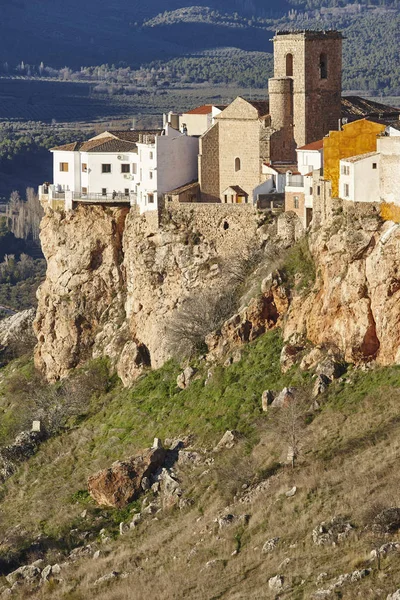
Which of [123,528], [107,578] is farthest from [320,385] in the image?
[107,578]

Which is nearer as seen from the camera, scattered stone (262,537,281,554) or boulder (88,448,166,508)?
scattered stone (262,537,281,554)

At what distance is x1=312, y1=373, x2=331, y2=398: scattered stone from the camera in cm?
4634

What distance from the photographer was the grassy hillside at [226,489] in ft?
128

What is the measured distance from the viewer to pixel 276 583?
37.3 meters

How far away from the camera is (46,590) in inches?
1700

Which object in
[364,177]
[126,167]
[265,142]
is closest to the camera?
[364,177]

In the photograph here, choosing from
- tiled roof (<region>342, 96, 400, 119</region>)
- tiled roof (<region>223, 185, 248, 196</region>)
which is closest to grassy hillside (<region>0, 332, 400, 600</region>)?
tiled roof (<region>223, 185, 248, 196</region>)

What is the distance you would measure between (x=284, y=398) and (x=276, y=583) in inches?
405

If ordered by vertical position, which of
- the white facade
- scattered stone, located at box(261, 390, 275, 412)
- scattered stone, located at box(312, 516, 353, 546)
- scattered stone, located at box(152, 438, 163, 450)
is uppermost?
the white facade

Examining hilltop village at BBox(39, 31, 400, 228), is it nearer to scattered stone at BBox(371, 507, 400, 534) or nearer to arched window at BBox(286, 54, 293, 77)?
arched window at BBox(286, 54, 293, 77)

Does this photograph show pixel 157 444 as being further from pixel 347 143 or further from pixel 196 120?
pixel 196 120

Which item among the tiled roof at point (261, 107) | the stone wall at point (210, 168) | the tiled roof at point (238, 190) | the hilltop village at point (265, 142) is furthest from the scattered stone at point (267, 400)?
the tiled roof at point (261, 107)

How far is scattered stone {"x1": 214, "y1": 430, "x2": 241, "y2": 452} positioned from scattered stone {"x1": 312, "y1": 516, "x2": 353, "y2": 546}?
7609mm

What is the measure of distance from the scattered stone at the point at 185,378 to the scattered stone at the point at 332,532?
41.9 feet
